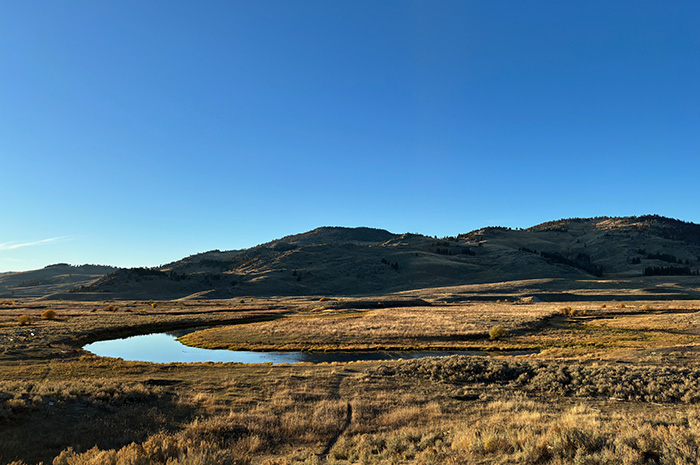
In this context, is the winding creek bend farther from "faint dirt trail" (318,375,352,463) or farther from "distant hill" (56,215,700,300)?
"distant hill" (56,215,700,300)

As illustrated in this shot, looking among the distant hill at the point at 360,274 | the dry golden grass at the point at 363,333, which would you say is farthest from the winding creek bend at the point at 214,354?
the distant hill at the point at 360,274

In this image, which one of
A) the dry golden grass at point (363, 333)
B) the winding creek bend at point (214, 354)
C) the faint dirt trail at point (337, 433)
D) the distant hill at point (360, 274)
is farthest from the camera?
the distant hill at point (360, 274)

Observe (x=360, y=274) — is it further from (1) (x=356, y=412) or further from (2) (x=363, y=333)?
(1) (x=356, y=412)

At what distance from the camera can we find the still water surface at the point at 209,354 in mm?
35944

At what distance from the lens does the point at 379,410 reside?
1583 centimetres

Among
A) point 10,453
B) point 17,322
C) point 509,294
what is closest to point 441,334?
point 10,453

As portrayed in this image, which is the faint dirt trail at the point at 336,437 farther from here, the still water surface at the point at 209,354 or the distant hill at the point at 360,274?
the distant hill at the point at 360,274

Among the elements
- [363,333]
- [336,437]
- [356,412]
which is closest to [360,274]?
[363,333]

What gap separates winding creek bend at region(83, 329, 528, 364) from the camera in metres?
35.8

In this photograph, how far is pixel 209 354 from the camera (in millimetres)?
39906

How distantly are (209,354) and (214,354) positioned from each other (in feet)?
1.88

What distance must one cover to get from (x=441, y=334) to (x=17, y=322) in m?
59.7

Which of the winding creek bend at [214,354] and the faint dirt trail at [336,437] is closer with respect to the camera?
the faint dirt trail at [336,437]

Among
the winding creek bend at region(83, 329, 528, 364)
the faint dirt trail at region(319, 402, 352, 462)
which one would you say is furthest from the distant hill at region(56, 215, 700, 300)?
the faint dirt trail at region(319, 402, 352, 462)
